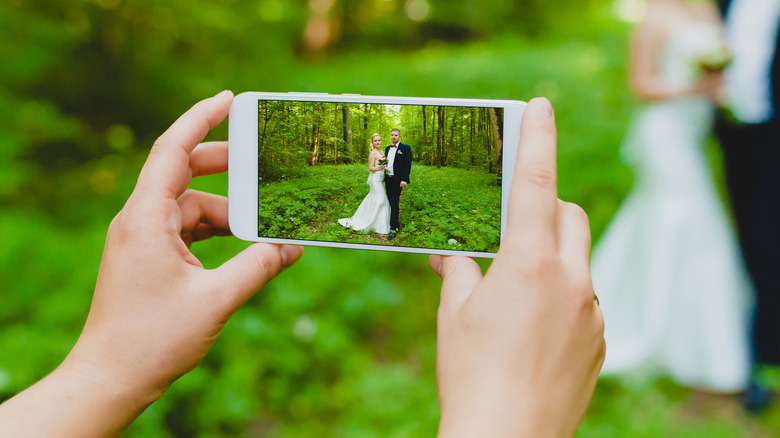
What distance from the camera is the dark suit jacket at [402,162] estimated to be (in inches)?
54.3

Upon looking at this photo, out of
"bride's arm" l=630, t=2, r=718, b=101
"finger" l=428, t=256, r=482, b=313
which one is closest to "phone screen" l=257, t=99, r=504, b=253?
"finger" l=428, t=256, r=482, b=313

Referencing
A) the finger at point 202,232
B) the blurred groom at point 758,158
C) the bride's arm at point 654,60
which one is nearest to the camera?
the finger at point 202,232

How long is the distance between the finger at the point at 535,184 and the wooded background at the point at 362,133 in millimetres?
216

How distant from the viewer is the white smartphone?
1.34 meters

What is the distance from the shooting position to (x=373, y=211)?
144 cm

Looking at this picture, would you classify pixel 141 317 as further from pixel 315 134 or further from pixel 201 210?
pixel 315 134

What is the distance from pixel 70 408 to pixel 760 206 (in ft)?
9.99

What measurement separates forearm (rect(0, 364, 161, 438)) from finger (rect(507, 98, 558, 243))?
3.03 feet

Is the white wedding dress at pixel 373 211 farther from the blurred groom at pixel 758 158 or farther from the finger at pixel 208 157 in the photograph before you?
the blurred groom at pixel 758 158

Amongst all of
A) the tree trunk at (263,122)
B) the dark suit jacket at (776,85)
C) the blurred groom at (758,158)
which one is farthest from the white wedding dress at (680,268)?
the tree trunk at (263,122)

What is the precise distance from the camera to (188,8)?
135 inches

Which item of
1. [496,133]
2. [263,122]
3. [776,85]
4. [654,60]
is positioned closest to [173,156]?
[263,122]

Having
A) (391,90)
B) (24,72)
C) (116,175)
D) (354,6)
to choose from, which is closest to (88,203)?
(116,175)

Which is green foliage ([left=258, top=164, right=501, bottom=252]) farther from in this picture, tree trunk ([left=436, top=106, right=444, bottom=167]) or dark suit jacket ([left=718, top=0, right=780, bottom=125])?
dark suit jacket ([left=718, top=0, right=780, bottom=125])
